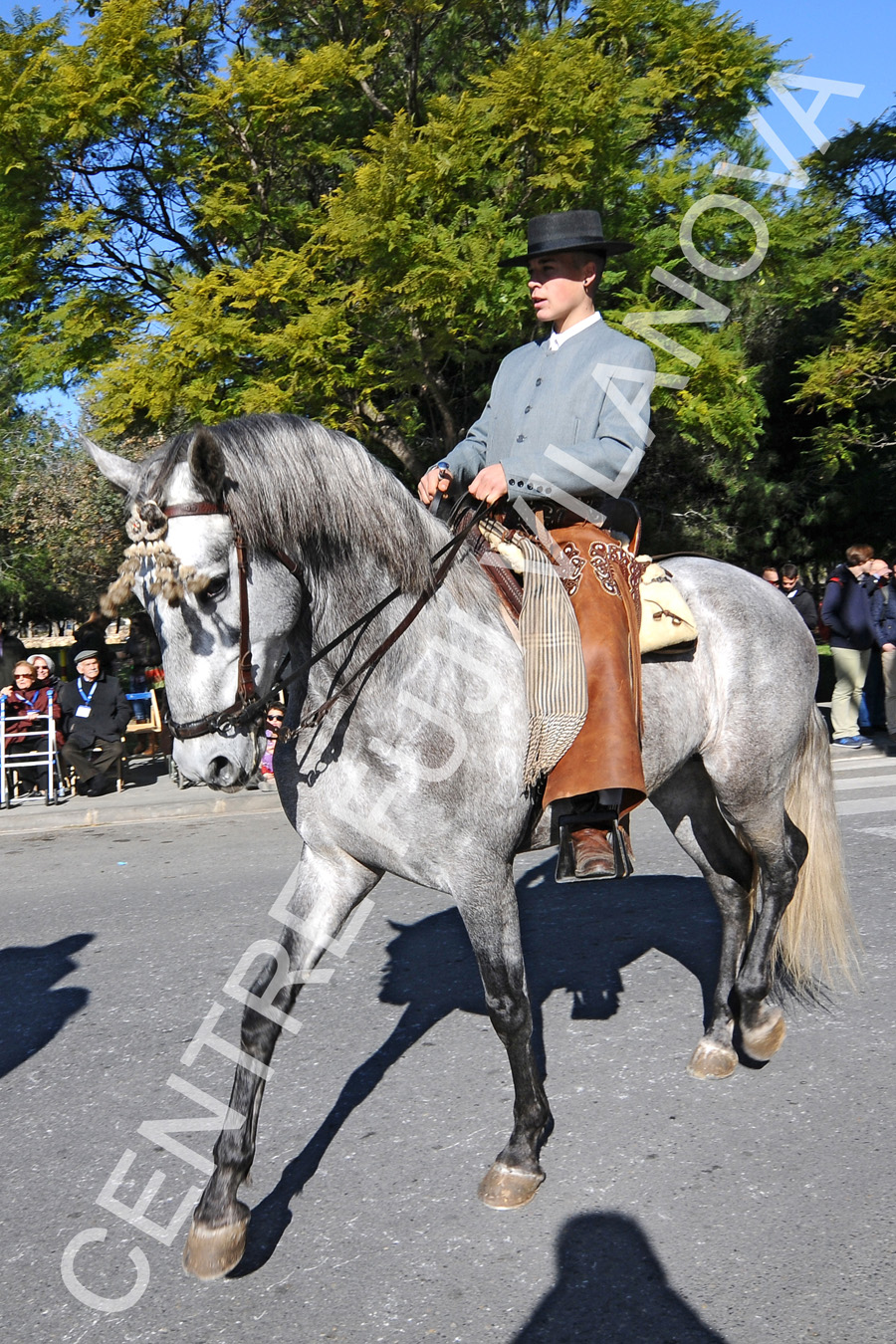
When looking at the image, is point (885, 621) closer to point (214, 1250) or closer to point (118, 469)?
point (118, 469)

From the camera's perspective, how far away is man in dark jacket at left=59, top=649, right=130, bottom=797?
11.3 metres

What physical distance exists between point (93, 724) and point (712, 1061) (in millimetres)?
8823

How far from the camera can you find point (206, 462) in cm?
272

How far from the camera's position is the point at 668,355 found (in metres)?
11.3

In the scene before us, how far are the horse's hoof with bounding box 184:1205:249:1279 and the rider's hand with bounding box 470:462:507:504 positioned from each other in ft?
6.92

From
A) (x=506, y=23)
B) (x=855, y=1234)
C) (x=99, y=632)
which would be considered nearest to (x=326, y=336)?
(x=99, y=632)

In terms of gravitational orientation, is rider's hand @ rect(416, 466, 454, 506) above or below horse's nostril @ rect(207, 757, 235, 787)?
above

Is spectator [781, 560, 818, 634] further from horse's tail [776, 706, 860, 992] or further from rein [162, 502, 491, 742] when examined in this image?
rein [162, 502, 491, 742]

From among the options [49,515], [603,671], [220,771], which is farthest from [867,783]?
[49,515]

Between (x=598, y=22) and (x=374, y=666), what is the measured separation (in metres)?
11.8

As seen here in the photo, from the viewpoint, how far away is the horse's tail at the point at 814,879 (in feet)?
14.6

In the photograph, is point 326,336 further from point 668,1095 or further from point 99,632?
point 668,1095

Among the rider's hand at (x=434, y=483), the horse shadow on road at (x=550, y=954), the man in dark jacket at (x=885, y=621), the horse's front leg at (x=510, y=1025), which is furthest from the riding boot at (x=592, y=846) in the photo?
the man in dark jacket at (x=885, y=621)

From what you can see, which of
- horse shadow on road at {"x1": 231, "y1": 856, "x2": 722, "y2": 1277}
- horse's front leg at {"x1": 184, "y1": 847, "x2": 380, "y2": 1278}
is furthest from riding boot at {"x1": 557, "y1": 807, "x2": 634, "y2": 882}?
horse shadow on road at {"x1": 231, "y1": 856, "x2": 722, "y2": 1277}
